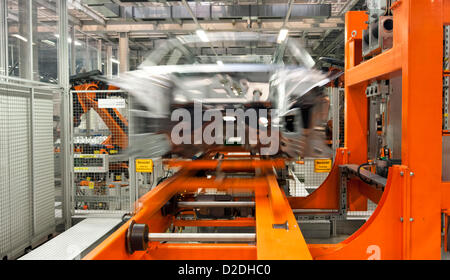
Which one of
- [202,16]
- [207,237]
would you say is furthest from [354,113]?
[202,16]

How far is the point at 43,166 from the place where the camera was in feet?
14.0

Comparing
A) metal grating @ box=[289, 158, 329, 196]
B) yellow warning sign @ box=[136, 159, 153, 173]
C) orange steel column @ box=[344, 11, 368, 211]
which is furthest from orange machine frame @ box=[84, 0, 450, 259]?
metal grating @ box=[289, 158, 329, 196]

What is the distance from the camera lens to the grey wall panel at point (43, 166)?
162 inches

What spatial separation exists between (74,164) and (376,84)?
430cm

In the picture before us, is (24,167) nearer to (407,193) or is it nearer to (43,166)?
(43,166)

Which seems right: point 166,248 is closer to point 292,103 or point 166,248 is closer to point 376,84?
point 292,103

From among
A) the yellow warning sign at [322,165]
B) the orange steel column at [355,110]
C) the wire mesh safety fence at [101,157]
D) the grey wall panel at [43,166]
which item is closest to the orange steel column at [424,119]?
the orange steel column at [355,110]

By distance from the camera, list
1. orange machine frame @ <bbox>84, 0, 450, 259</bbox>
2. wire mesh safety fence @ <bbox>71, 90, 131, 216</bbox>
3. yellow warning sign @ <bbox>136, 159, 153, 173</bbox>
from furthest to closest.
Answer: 1. wire mesh safety fence @ <bbox>71, 90, 131, 216</bbox>
2. yellow warning sign @ <bbox>136, 159, 153, 173</bbox>
3. orange machine frame @ <bbox>84, 0, 450, 259</bbox>

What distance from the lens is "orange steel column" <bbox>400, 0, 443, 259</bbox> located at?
1700 mm

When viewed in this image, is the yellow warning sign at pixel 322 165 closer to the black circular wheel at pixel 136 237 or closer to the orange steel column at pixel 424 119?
the orange steel column at pixel 424 119

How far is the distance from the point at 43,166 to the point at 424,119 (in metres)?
4.30

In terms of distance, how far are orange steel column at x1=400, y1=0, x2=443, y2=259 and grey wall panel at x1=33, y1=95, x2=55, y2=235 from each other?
412 centimetres

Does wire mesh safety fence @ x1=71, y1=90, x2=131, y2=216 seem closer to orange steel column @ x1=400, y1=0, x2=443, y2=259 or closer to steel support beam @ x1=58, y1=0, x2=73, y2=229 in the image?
steel support beam @ x1=58, y1=0, x2=73, y2=229

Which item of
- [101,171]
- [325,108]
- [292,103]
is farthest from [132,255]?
[101,171]
